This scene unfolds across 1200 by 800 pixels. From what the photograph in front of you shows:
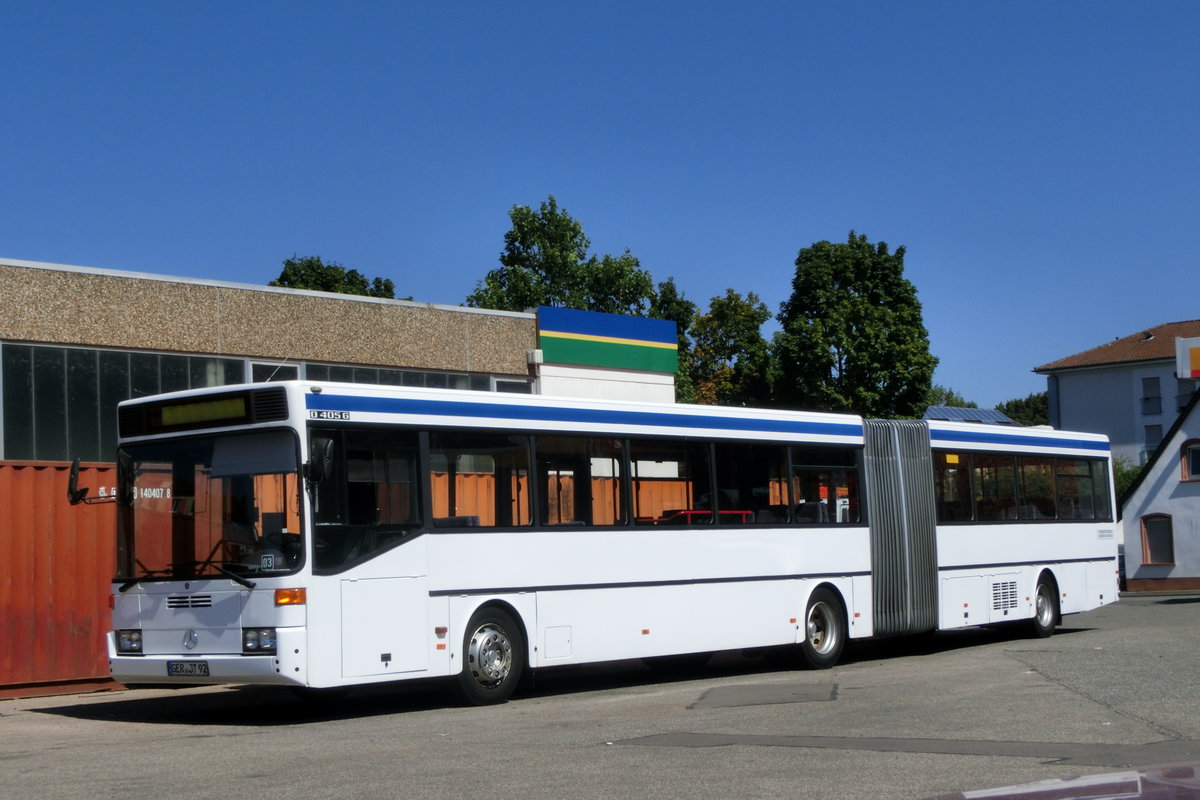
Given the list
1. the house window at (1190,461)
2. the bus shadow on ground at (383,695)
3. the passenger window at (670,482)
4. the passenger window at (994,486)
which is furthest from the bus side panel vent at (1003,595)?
the house window at (1190,461)

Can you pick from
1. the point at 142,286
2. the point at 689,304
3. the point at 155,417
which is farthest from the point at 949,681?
the point at 689,304

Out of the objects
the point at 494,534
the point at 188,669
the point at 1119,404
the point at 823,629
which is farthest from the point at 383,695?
the point at 1119,404

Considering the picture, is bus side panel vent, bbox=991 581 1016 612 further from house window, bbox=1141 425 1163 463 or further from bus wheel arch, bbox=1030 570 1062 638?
house window, bbox=1141 425 1163 463

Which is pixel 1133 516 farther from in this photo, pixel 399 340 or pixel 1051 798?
pixel 1051 798

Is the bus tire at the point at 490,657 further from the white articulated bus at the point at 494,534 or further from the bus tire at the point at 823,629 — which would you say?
the bus tire at the point at 823,629

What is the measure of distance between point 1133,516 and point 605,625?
4408 centimetres

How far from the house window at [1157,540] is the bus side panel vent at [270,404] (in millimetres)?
47645

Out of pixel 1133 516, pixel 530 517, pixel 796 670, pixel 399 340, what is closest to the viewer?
pixel 530 517

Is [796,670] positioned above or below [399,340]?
below

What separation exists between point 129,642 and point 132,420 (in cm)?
→ 203

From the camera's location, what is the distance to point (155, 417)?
13266mm

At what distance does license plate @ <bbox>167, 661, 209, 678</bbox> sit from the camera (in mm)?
12328

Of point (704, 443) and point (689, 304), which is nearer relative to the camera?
point (704, 443)

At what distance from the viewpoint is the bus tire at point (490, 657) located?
13.6 meters
